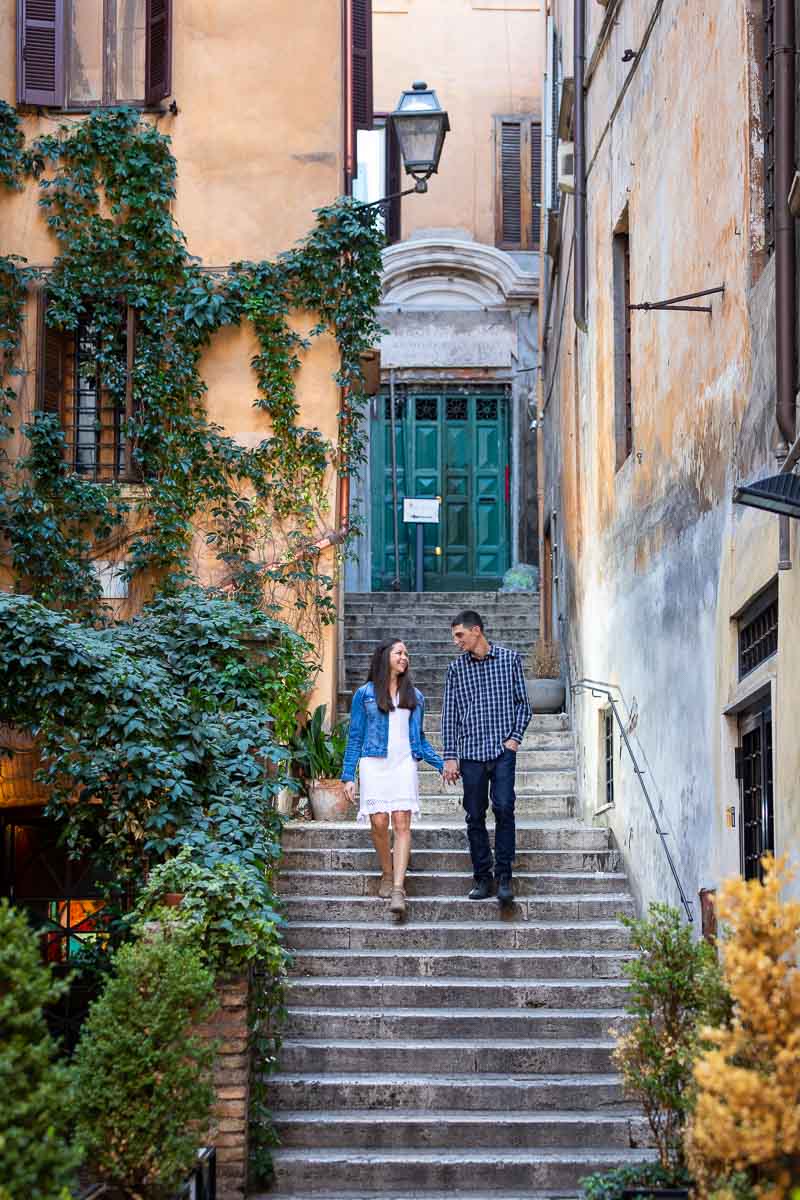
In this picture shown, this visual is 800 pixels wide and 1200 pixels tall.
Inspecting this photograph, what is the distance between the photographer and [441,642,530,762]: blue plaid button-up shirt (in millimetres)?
9984

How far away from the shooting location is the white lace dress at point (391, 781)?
9.96 m

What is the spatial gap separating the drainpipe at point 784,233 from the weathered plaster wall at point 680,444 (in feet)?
0.89

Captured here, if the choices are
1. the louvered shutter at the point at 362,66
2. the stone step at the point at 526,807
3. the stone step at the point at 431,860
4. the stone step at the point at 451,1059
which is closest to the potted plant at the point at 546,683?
the stone step at the point at 526,807

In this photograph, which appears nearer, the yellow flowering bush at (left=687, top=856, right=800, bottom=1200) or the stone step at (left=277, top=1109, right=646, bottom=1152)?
the yellow flowering bush at (left=687, top=856, right=800, bottom=1200)

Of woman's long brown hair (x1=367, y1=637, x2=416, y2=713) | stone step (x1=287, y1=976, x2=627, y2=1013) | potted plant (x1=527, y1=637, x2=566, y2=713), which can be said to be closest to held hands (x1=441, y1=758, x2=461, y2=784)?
woman's long brown hair (x1=367, y1=637, x2=416, y2=713)

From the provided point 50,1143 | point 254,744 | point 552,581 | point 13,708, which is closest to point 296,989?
point 254,744


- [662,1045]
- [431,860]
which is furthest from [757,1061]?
[431,860]

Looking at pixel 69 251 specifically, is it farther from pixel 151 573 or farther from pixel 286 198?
pixel 151 573

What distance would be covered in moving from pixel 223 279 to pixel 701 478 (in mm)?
6891

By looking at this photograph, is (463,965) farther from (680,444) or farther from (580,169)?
(580,169)

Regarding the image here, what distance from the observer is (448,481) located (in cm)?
2055

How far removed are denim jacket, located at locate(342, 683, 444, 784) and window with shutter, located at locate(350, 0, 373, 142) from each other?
253 inches

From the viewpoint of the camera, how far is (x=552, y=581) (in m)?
16.8

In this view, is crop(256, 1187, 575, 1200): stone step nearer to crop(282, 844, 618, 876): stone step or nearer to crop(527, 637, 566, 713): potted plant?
crop(282, 844, 618, 876): stone step
